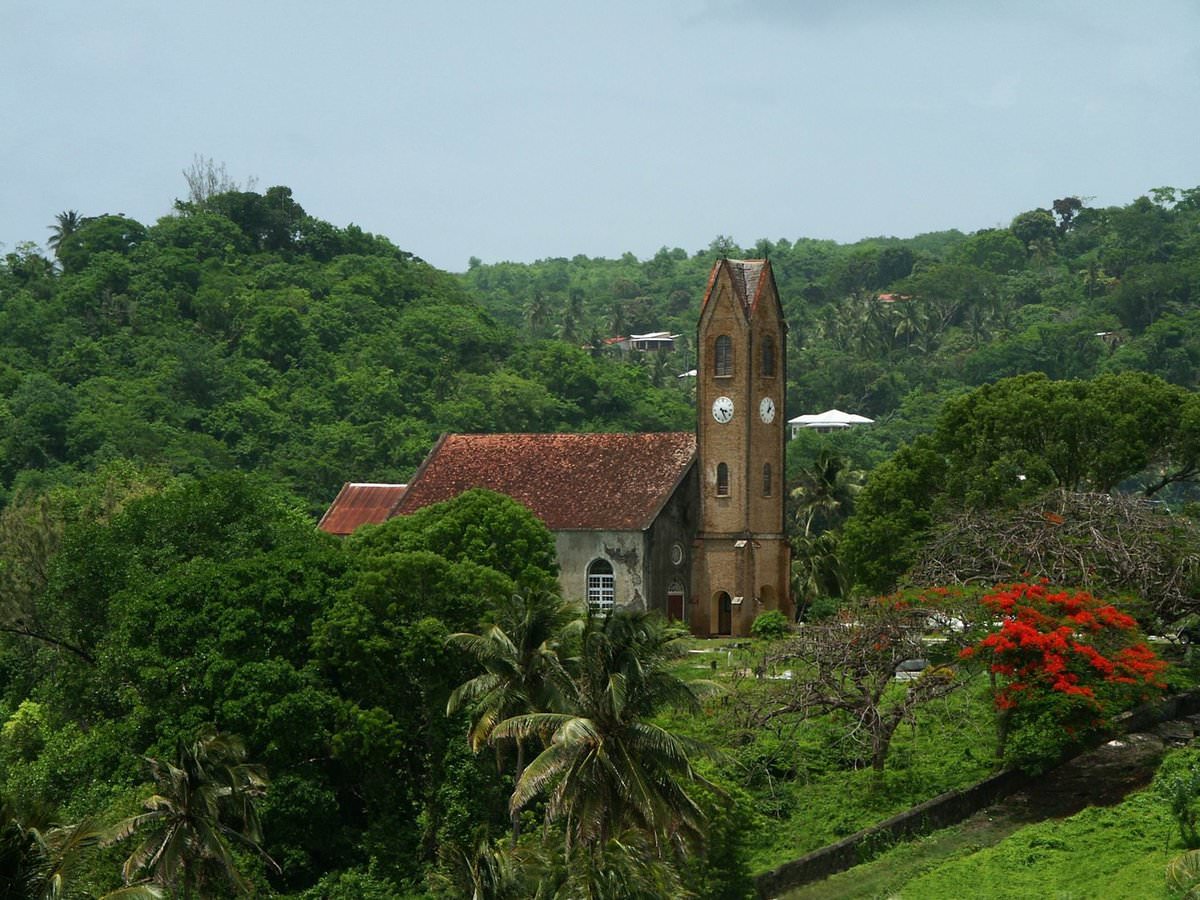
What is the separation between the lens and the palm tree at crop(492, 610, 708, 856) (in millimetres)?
29625

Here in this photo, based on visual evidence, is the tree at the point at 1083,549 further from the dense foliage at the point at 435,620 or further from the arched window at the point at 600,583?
the arched window at the point at 600,583

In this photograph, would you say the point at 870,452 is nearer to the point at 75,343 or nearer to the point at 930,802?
the point at 75,343

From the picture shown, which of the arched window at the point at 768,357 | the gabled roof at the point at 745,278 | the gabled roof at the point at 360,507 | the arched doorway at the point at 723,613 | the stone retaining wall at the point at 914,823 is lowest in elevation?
the arched doorway at the point at 723,613

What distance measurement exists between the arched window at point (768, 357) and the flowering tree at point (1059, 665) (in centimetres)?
2224

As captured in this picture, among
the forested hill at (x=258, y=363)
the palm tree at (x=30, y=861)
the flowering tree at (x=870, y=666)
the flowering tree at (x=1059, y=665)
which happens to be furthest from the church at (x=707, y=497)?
the palm tree at (x=30, y=861)

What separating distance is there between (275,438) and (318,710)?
172 ft

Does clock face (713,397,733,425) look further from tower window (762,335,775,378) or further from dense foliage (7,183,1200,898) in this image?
dense foliage (7,183,1200,898)

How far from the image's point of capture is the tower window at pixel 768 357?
63.3 meters

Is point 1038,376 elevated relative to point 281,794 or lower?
elevated

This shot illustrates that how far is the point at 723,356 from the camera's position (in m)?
63.5

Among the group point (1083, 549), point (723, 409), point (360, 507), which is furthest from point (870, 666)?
point (360, 507)

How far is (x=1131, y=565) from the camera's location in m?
45.5

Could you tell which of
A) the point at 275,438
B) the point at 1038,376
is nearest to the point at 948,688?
the point at 1038,376

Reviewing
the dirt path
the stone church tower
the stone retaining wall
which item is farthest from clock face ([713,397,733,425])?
the dirt path
